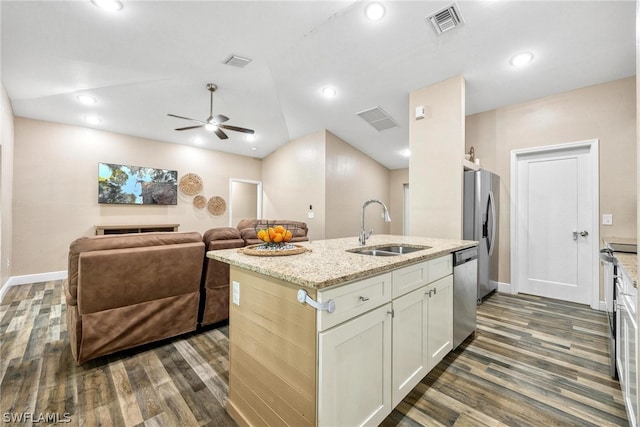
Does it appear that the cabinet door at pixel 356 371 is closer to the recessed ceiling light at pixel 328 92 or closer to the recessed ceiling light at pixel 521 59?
the recessed ceiling light at pixel 521 59

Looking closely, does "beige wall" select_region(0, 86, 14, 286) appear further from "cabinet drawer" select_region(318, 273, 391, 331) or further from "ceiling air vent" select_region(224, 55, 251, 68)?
"cabinet drawer" select_region(318, 273, 391, 331)

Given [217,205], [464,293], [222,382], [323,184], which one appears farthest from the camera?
[217,205]

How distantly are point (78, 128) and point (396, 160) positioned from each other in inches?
257

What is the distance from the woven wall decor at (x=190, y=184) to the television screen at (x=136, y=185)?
0.14 m

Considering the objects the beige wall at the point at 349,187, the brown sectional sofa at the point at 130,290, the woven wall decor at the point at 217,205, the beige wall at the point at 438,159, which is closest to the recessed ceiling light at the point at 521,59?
the beige wall at the point at 438,159

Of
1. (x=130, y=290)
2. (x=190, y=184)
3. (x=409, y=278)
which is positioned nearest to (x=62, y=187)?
(x=190, y=184)

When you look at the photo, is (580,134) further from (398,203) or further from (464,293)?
(398,203)

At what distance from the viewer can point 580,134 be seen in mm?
3363

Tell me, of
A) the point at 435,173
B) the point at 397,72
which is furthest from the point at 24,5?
the point at 435,173

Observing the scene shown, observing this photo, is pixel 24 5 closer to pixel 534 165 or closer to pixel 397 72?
pixel 397 72

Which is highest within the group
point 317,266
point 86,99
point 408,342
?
point 86,99

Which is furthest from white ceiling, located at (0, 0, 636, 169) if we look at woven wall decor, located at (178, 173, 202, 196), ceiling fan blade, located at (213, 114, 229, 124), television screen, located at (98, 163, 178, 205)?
woven wall decor, located at (178, 173, 202, 196)

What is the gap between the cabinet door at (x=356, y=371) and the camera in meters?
1.07

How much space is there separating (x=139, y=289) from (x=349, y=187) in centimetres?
470
